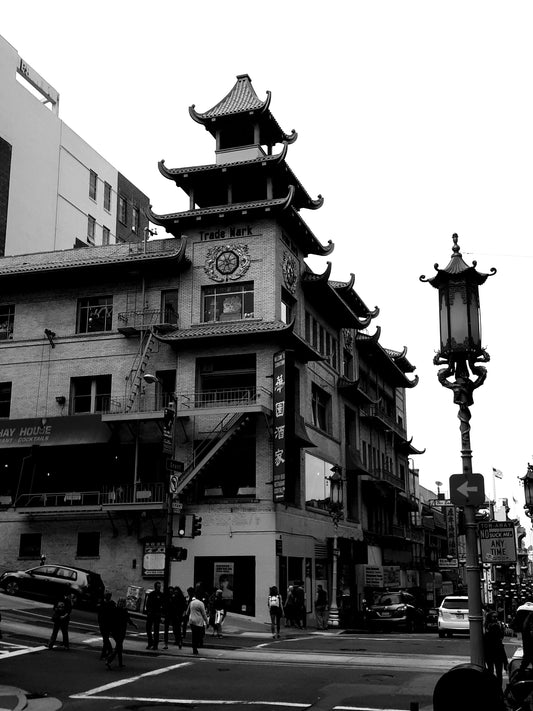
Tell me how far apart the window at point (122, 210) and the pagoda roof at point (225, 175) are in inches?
1189

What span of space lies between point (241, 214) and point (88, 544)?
55.8 ft

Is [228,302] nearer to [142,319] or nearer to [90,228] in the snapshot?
[142,319]

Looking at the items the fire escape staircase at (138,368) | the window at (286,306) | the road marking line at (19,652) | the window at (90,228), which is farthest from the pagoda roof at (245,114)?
the road marking line at (19,652)

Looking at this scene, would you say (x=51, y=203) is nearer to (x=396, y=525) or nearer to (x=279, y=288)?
(x=279, y=288)

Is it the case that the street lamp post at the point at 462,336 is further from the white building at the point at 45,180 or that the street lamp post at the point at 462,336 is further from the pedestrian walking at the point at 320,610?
the white building at the point at 45,180

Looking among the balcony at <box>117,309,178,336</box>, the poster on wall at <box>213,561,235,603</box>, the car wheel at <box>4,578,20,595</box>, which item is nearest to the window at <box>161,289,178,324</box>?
the balcony at <box>117,309,178,336</box>

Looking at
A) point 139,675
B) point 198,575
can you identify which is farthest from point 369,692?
point 198,575

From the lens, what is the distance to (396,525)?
61.9 metres

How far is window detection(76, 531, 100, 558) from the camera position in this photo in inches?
1475

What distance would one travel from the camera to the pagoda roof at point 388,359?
56500 millimetres

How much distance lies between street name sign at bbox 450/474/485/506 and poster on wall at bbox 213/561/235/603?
86.1ft

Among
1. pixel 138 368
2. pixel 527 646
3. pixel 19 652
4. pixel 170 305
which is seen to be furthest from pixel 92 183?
pixel 527 646

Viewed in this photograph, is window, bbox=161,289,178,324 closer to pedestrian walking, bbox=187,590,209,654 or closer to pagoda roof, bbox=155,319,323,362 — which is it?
→ pagoda roof, bbox=155,319,323,362

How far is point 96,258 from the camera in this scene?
40062 mm
